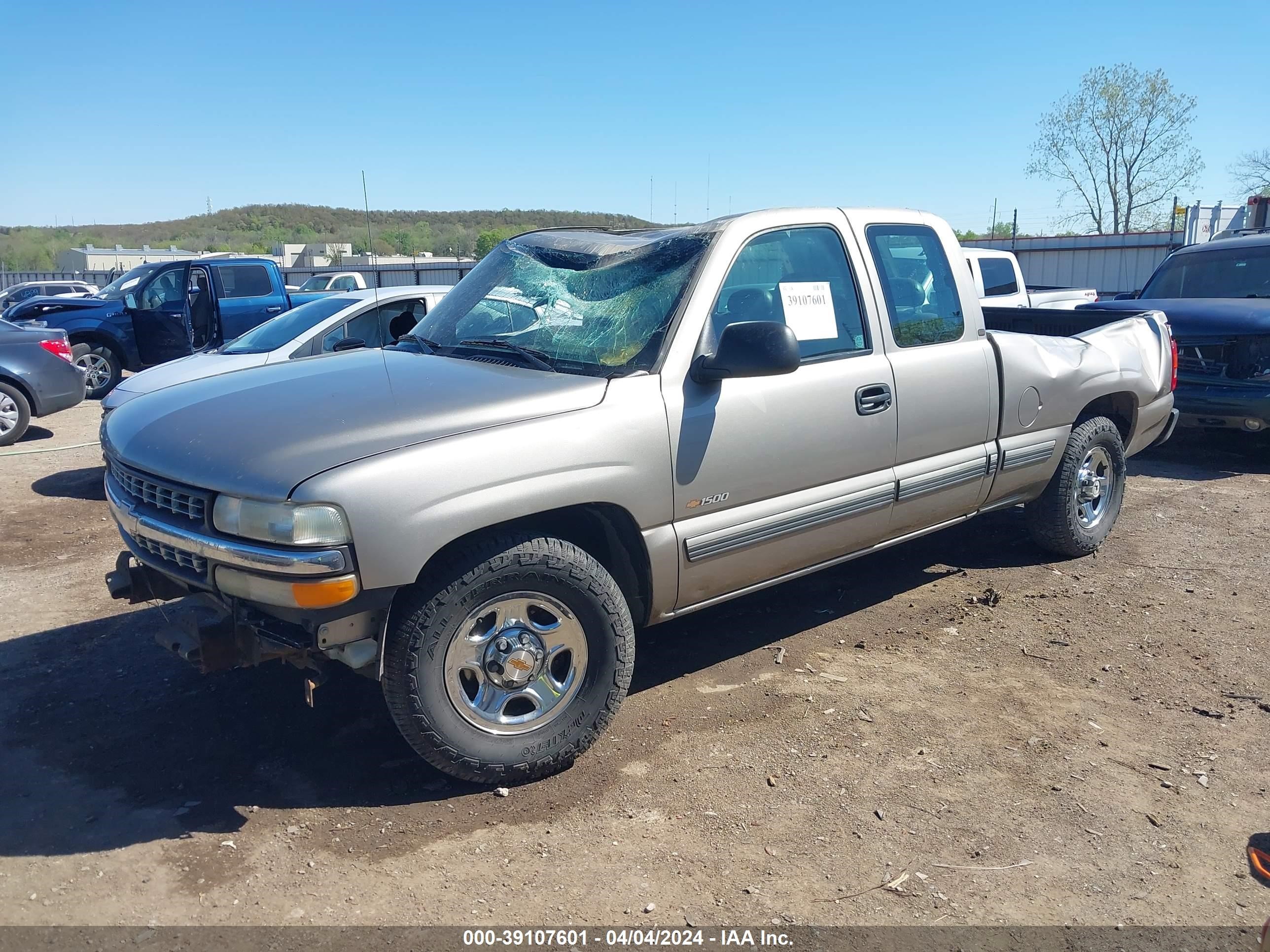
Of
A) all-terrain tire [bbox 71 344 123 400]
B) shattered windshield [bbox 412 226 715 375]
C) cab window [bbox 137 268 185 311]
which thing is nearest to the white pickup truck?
shattered windshield [bbox 412 226 715 375]

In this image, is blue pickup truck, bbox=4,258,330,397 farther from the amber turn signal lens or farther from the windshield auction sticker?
the amber turn signal lens

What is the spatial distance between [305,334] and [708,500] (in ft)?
17.4

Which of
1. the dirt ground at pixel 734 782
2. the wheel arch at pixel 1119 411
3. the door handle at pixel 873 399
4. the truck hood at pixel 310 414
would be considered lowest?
the dirt ground at pixel 734 782

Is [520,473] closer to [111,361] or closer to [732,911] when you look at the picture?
[732,911]

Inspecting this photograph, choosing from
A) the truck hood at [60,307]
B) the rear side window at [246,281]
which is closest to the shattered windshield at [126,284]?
the truck hood at [60,307]

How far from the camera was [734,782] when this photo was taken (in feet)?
11.8

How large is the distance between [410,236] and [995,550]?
68668 millimetres

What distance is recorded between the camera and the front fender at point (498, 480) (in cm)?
307

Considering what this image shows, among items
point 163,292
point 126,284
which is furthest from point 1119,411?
point 126,284

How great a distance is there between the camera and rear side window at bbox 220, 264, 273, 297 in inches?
514

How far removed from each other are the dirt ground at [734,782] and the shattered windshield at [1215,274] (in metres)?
4.93

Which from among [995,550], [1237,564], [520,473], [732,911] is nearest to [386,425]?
[520,473]

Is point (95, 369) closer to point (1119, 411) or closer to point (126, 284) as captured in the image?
point (126, 284)

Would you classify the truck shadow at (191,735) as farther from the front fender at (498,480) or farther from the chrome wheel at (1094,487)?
the chrome wheel at (1094,487)
